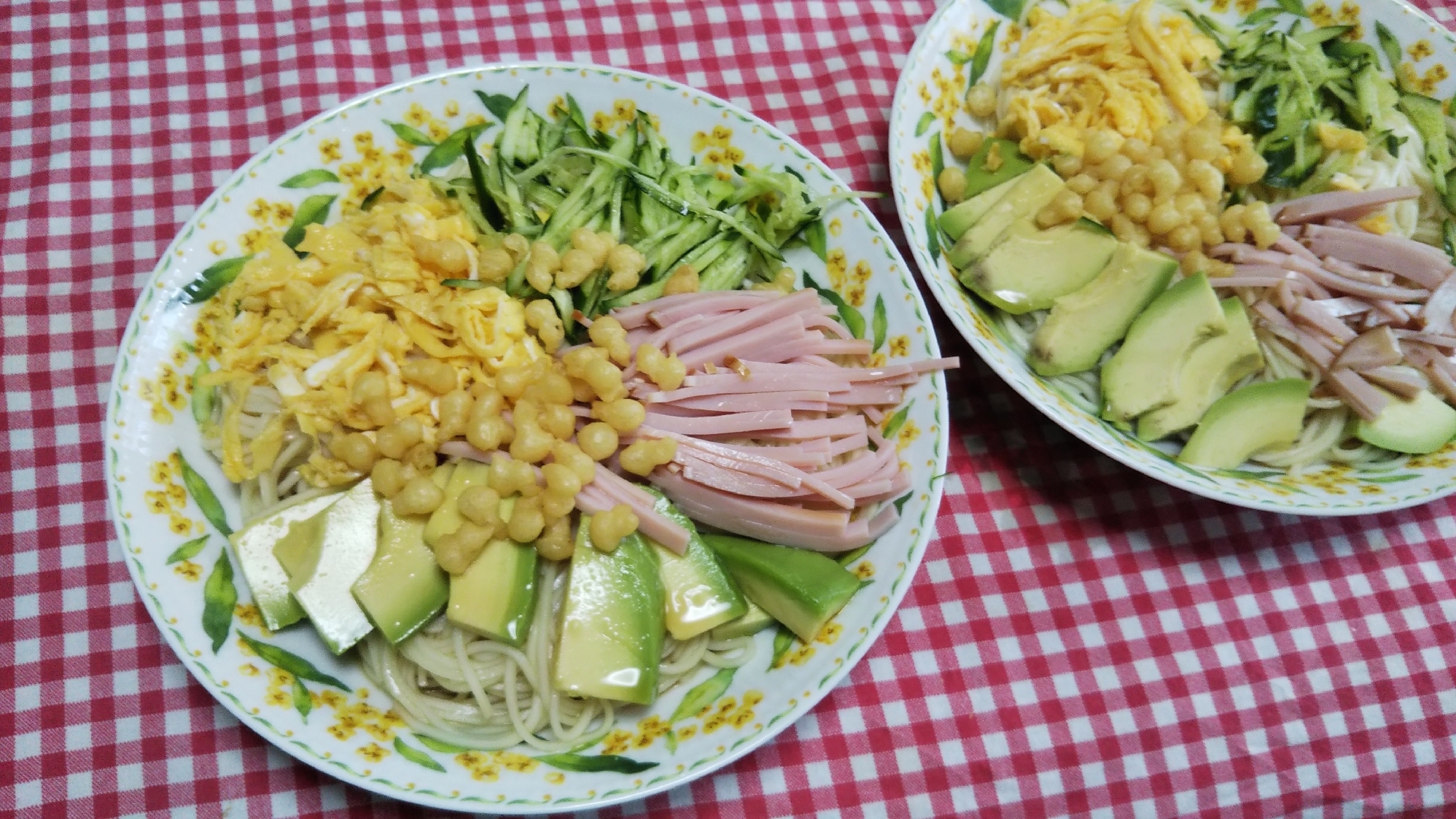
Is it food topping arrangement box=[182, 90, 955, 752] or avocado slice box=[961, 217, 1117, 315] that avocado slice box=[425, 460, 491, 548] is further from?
avocado slice box=[961, 217, 1117, 315]

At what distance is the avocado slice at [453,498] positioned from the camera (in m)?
1.85

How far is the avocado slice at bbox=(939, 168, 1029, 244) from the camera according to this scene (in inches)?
97.7

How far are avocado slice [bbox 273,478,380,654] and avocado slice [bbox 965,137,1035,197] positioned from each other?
1768 mm

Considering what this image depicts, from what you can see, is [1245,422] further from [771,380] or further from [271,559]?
[271,559]

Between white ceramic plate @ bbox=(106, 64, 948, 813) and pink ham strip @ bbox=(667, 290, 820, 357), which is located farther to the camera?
pink ham strip @ bbox=(667, 290, 820, 357)

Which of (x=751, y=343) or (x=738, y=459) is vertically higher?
(x=751, y=343)

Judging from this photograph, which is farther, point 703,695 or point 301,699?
point 703,695

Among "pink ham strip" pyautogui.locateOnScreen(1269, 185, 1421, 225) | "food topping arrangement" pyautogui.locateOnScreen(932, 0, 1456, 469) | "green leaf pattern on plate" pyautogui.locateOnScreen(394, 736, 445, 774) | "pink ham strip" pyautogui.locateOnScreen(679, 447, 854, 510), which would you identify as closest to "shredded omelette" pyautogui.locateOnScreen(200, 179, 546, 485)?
"pink ham strip" pyautogui.locateOnScreen(679, 447, 854, 510)

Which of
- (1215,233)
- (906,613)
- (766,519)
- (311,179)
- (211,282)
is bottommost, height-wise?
(906,613)

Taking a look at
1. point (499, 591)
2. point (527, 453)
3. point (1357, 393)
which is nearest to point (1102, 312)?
point (1357, 393)

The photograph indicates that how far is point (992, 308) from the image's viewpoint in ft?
8.13

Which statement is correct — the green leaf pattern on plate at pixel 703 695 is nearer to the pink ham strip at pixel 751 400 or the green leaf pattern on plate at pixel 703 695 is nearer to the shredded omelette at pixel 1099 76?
the pink ham strip at pixel 751 400

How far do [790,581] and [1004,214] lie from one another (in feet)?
3.91

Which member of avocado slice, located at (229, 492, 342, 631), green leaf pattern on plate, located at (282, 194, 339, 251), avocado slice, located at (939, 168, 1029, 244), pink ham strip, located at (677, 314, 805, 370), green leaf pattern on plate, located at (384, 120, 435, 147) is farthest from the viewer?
avocado slice, located at (939, 168, 1029, 244)
